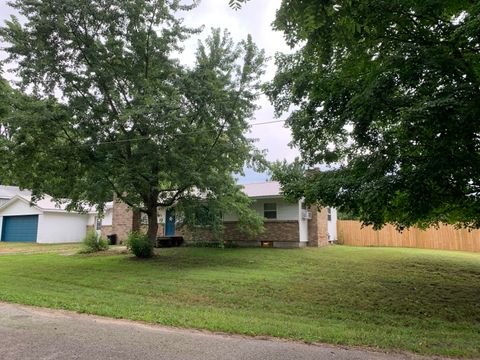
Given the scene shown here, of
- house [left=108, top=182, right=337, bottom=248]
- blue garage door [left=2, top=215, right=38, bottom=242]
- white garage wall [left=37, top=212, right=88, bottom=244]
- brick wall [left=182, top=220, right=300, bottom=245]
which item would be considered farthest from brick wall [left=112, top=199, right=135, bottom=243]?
blue garage door [left=2, top=215, right=38, bottom=242]

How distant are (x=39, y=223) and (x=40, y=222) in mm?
117

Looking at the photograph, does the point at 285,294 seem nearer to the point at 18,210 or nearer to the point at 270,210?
the point at 270,210

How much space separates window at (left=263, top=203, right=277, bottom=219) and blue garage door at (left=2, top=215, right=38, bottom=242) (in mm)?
19009

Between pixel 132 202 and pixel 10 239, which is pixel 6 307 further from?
pixel 10 239

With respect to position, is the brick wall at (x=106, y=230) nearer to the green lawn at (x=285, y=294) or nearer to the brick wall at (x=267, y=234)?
the brick wall at (x=267, y=234)

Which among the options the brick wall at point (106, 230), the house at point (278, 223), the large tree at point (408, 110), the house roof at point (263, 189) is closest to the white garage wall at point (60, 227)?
the brick wall at point (106, 230)

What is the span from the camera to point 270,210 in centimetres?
2172

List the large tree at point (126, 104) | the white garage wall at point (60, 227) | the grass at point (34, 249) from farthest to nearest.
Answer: the white garage wall at point (60, 227) < the grass at point (34, 249) < the large tree at point (126, 104)

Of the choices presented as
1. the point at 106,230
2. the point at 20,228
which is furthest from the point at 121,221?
the point at 20,228

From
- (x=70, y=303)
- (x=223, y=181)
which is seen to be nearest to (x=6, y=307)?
(x=70, y=303)

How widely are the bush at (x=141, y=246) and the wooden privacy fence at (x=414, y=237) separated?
13.4 metres

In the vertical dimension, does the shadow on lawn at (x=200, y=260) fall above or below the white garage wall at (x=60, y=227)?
below

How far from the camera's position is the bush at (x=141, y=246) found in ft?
54.0

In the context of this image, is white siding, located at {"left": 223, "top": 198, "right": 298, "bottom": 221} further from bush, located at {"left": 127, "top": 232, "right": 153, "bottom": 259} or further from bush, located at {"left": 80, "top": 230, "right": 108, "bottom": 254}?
bush, located at {"left": 80, "top": 230, "right": 108, "bottom": 254}
